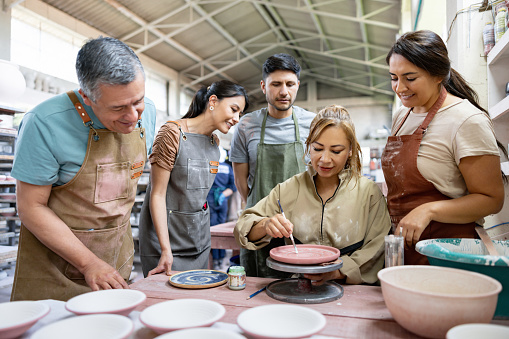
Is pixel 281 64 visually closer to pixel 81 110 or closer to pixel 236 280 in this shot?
pixel 81 110

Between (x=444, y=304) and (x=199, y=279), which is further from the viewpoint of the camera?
(x=199, y=279)

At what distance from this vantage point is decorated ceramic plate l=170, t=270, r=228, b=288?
4.56 ft

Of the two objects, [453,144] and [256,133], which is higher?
[256,133]

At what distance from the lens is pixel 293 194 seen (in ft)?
5.82

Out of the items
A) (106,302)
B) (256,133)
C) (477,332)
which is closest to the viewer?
(477,332)

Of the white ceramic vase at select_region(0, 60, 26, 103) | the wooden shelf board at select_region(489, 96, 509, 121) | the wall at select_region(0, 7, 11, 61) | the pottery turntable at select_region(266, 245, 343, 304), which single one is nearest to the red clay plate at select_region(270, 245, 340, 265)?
the pottery turntable at select_region(266, 245, 343, 304)

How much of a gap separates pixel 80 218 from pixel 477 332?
4.60ft

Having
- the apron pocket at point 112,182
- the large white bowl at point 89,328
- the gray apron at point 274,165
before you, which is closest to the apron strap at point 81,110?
the apron pocket at point 112,182

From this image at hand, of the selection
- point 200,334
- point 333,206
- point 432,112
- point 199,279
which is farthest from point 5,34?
point 200,334

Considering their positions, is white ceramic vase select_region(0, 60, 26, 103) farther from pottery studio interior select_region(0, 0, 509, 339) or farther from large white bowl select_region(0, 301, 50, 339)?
large white bowl select_region(0, 301, 50, 339)

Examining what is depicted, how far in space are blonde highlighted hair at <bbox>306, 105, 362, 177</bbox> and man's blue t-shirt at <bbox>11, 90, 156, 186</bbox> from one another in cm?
96

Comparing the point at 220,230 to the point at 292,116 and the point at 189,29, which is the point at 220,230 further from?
the point at 189,29

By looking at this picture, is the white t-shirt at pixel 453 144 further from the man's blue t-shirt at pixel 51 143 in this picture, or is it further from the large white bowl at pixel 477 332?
the man's blue t-shirt at pixel 51 143

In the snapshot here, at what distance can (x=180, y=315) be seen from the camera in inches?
40.3
